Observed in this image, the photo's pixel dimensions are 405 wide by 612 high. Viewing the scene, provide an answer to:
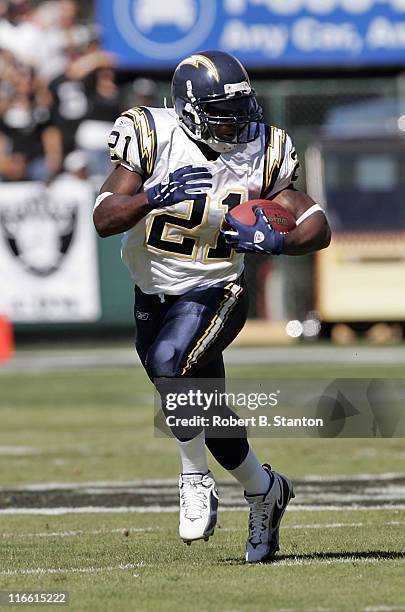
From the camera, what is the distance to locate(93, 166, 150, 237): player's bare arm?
4.53 m

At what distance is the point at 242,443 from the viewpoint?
4.76 meters

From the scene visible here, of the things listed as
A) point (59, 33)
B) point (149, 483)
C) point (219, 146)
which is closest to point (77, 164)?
point (59, 33)

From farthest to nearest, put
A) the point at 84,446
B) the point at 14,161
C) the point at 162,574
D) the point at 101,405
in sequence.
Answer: the point at 14,161
the point at 101,405
the point at 84,446
the point at 162,574

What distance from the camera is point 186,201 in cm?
466

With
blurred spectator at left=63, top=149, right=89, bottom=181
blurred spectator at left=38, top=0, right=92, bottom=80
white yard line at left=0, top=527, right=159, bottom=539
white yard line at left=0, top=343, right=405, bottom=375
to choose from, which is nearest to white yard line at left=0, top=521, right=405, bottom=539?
white yard line at left=0, top=527, right=159, bottom=539

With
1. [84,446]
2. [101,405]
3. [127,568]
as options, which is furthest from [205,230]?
[101,405]

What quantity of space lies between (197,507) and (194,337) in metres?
0.55

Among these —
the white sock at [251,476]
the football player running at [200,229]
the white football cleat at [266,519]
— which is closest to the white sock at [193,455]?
the football player running at [200,229]

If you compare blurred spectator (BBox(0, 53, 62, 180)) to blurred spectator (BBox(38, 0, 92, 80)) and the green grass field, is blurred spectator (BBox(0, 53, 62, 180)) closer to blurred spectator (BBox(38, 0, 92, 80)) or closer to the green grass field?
blurred spectator (BBox(38, 0, 92, 80))

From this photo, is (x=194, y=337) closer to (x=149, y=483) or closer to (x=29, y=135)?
(x=149, y=483)

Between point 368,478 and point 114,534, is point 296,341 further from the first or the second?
point 114,534

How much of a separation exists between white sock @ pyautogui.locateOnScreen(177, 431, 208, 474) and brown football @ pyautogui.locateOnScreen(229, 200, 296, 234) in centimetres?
73

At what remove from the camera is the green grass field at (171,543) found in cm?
391

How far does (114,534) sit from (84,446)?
11.4 feet
